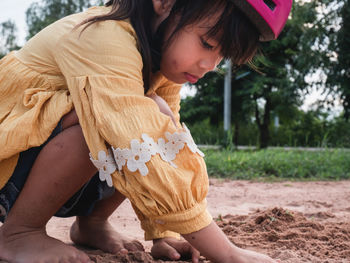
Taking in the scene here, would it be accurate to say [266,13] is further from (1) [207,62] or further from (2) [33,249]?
(2) [33,249]

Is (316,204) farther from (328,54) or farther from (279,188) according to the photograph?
(328,54)

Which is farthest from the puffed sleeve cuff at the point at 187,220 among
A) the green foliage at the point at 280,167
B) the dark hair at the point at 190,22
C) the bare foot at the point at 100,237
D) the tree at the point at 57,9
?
the tree at the point at 57,9

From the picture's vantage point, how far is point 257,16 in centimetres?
132

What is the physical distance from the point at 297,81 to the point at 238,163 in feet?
6.52

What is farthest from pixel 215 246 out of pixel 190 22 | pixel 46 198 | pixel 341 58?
pixel 341 58

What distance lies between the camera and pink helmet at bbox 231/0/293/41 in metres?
1.29

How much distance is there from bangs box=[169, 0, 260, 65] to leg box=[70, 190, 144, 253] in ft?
2.39

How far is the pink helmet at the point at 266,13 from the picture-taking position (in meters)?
1.29

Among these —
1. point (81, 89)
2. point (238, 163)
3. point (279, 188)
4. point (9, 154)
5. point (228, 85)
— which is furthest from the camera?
point (228, 85)

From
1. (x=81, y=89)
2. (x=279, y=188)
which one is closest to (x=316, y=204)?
(x=279, y=188)

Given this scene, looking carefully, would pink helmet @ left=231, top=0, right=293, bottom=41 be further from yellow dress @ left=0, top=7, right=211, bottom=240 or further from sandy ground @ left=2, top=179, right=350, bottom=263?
sandy ground @ left=2, top=179, right=350, bottom=263

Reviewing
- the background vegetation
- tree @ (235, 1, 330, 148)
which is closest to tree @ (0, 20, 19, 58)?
the background vegetation

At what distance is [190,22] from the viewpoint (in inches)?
52.2

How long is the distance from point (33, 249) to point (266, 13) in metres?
1.06
